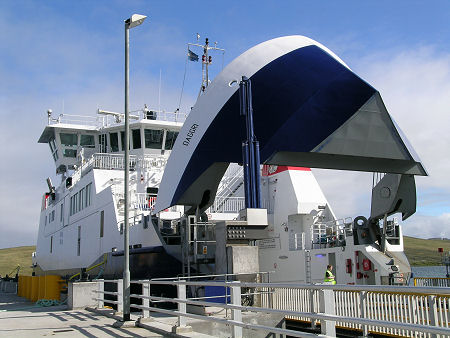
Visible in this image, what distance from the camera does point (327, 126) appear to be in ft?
49.5

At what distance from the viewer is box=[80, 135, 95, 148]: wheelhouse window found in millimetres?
31609

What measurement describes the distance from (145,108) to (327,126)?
53.7 feet

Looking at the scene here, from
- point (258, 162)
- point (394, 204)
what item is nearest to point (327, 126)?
point (258, 162)

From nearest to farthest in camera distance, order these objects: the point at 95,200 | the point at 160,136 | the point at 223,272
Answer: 1. the point at 223,272
2. the point at 95,200
3. the point at 160,136

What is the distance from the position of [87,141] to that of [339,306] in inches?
938

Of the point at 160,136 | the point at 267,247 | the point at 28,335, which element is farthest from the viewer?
the point at 160,136

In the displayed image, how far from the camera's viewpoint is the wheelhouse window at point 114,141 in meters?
29.7

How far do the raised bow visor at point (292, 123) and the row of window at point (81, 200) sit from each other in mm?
10552

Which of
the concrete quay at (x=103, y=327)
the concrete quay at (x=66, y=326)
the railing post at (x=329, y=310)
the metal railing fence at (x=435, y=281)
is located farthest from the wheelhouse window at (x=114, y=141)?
the railing post at (x=329, y=310)

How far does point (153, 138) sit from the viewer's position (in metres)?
28.6

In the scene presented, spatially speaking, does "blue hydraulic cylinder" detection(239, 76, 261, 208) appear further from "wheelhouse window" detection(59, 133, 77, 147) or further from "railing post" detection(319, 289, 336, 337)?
"wheelhouse window" detection(59, 133, 77, 147)

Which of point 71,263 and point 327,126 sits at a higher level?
point 327,126

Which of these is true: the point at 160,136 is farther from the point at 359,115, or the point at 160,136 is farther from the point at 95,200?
the point at 359,115

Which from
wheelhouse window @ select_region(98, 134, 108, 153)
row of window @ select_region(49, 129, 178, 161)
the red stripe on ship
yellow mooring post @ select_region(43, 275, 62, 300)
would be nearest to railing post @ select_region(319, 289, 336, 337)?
the red stripe on ship
